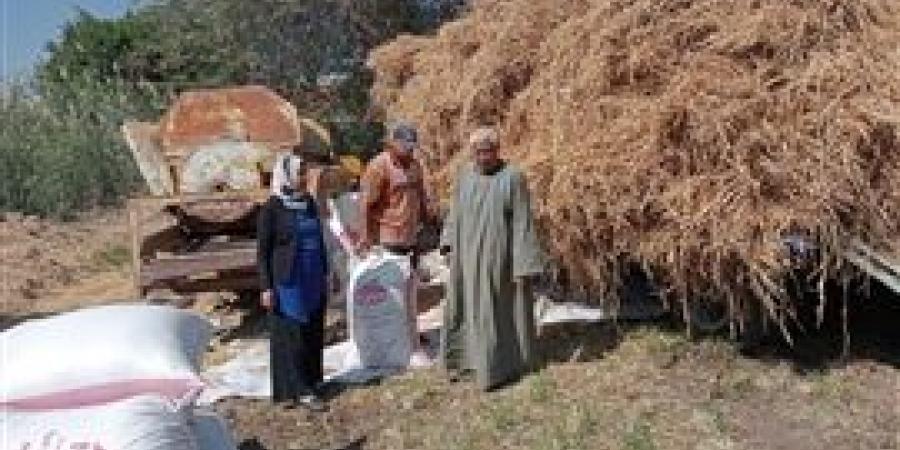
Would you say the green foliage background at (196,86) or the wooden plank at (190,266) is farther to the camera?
the green foliage background at (196,86)

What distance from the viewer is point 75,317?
6.31 m

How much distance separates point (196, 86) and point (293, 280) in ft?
43.1

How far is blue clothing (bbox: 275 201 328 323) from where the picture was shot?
7844mm

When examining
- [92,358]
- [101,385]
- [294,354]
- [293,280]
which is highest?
[293,280]

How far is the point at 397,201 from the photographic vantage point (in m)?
8.45

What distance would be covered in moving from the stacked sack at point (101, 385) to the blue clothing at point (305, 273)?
149 cm

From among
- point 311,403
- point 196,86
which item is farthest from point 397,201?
point 196,86

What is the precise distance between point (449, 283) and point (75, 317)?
8.09ft

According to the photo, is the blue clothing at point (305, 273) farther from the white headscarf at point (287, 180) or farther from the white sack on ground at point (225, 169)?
the white sack on ground at point (225, 169)

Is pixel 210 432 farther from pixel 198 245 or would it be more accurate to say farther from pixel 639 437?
pixel 198 245

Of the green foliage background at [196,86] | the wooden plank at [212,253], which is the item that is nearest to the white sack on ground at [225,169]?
the wooden plank at [212,253]

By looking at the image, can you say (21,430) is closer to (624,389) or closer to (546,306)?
(624,389)

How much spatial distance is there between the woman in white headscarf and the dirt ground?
191 millimetres

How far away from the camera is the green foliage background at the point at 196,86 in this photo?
17938mm
